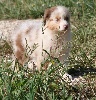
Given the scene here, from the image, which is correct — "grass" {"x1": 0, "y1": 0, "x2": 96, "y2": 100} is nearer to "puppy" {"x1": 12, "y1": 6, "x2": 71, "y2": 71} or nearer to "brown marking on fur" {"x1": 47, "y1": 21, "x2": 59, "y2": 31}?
"puppy" {"x1": 12, "y1": 6, "x2": 71, "y2": 71}

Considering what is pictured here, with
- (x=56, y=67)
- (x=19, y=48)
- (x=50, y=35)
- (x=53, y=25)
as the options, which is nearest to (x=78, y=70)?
(x=50, y=35)

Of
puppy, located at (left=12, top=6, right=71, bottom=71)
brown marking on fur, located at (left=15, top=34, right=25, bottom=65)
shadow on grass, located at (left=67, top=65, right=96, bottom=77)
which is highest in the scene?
puppy, located at (left=12, top=6, right=71, bottom=71)

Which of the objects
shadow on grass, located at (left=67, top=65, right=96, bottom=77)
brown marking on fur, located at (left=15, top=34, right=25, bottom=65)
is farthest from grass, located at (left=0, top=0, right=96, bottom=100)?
brown marking on fur, located at (left=15, top=34, right=25, bottom=65)

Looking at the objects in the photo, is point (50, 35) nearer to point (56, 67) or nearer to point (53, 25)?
point (53, 25)

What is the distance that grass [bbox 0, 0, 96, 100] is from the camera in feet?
14.9

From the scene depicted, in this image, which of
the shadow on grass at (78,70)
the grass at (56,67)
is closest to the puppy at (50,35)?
the grass at (56,67)

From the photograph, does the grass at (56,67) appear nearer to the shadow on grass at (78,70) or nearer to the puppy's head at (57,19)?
the shadow on grass at (78,70)

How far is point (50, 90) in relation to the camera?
4754 mm

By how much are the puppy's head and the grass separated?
1.86 ft

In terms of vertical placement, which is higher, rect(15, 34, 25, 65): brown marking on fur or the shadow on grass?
rect(15, 34, 25, 65): brown marking on fur

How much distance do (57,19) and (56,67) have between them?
1627 millimetres

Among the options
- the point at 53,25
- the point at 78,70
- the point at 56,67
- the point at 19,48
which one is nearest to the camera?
the point at 56,67

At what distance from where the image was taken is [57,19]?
633 centimetres

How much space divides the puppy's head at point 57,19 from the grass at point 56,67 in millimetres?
566
